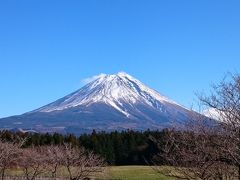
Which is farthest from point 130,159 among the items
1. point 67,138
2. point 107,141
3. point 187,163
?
point 187,163

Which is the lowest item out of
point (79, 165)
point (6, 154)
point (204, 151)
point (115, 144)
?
point (79, 165)

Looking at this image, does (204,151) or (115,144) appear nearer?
(204,151)

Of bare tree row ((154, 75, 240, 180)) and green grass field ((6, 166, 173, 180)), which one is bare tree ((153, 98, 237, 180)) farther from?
green grass field ((6, 166, 173, 180))

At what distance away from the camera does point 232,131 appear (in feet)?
32.2

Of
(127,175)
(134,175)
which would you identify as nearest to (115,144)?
(127,175)

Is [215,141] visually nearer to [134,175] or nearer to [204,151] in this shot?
[204,151]

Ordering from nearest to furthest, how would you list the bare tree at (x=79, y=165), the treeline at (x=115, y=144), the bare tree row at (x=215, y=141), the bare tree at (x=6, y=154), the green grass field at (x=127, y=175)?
the bare tree row at (x=215, y=141)
the bare tree at (x=6, y=154)
the bare tree at (x=79, y=165)
the green grass field at (x=127, y=175)
the treeline at (x=115, y=144)

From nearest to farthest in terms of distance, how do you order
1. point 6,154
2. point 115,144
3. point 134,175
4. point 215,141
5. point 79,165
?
point 215,141
point 6,154
point 79,165
point 134,175
point 115,144

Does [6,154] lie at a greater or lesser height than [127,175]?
greater

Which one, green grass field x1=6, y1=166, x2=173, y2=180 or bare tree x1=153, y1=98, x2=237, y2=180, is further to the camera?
green grass field x1=6, y1=166, x2=173, y2=180

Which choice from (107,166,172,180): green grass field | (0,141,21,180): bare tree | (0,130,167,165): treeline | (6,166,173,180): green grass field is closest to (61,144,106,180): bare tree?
(0,141,21,180): bare tree

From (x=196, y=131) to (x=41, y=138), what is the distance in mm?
81774

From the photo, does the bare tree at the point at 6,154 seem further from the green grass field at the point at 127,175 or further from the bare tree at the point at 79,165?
the green grass field at the point at 127,175

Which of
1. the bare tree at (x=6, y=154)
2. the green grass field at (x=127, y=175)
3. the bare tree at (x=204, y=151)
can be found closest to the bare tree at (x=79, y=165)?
the bare tree at (x=6, y=154)
